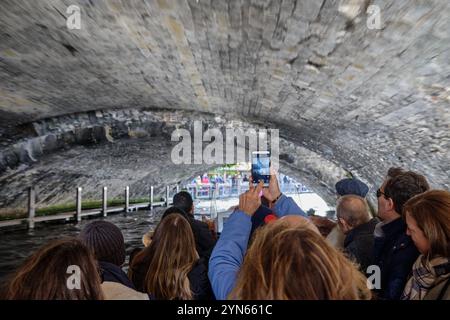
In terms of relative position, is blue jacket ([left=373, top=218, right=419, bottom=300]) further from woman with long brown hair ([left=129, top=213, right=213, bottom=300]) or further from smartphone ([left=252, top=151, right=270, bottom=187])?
woman with long brown hair ([left=129, top=213, right=213, bottom=300])

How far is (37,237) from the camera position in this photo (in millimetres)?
8625

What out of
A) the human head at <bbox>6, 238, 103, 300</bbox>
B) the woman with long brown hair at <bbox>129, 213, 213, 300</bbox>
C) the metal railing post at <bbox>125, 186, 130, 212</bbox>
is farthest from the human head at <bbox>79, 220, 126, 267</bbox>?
the metal railing post at <bbox>125, 186, 130, 212</bbox>

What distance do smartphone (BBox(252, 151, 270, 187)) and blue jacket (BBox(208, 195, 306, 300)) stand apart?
722 mm

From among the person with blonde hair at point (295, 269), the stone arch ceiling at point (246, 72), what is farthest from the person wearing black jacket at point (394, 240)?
the stone arch ceiling at point (246, 72)

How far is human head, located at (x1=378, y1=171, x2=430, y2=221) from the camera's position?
208cm

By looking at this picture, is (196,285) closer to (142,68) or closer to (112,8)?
(112,8)

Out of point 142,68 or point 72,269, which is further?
point 142,68

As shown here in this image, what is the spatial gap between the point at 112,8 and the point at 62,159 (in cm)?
627

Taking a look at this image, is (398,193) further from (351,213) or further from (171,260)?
(171,260)

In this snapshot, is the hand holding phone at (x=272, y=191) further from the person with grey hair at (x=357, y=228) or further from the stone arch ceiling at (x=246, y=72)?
the stone arch ceiling at (x=246, y=72)

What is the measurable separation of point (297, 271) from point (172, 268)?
114 centimetres

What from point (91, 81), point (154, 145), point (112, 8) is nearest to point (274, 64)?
point (112, 8)

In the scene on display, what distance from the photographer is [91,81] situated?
17.6 feet

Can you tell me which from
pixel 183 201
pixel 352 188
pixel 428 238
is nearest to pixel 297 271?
pixel 428 238
